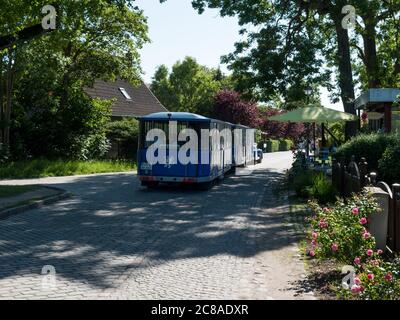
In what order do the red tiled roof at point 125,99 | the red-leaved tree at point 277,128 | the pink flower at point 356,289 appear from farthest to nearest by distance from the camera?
Answer: the red-leaved tree at point 277,128 → the red tiled roof at point 125,99 → the pink flower at point 356,289

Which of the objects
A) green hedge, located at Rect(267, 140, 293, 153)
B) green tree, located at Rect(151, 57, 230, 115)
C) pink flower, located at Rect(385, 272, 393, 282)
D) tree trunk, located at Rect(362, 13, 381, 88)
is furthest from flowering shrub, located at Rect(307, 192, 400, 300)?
green hedge, located at Rect(267, 140, 293, 153)

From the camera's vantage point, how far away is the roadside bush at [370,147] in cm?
1475

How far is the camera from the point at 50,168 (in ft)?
81.5

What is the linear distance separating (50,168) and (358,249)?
66.1 feet

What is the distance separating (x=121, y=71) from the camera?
2989 centimetres

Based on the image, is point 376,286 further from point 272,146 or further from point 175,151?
point 272,146

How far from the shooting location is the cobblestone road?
20.8 ft

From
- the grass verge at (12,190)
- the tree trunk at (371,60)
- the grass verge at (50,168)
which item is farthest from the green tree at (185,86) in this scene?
the grass verge at (12,190)

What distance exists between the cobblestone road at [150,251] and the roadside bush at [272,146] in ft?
184

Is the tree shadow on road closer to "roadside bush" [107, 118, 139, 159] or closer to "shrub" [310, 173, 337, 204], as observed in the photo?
"shrub" [310, 173, 337, 204]

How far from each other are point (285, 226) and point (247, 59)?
16.4 meters

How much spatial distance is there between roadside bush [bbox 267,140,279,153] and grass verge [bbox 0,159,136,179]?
1730 inches

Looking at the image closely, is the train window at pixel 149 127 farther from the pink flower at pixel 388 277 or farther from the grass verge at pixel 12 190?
the pink flower at pixel 388 277
